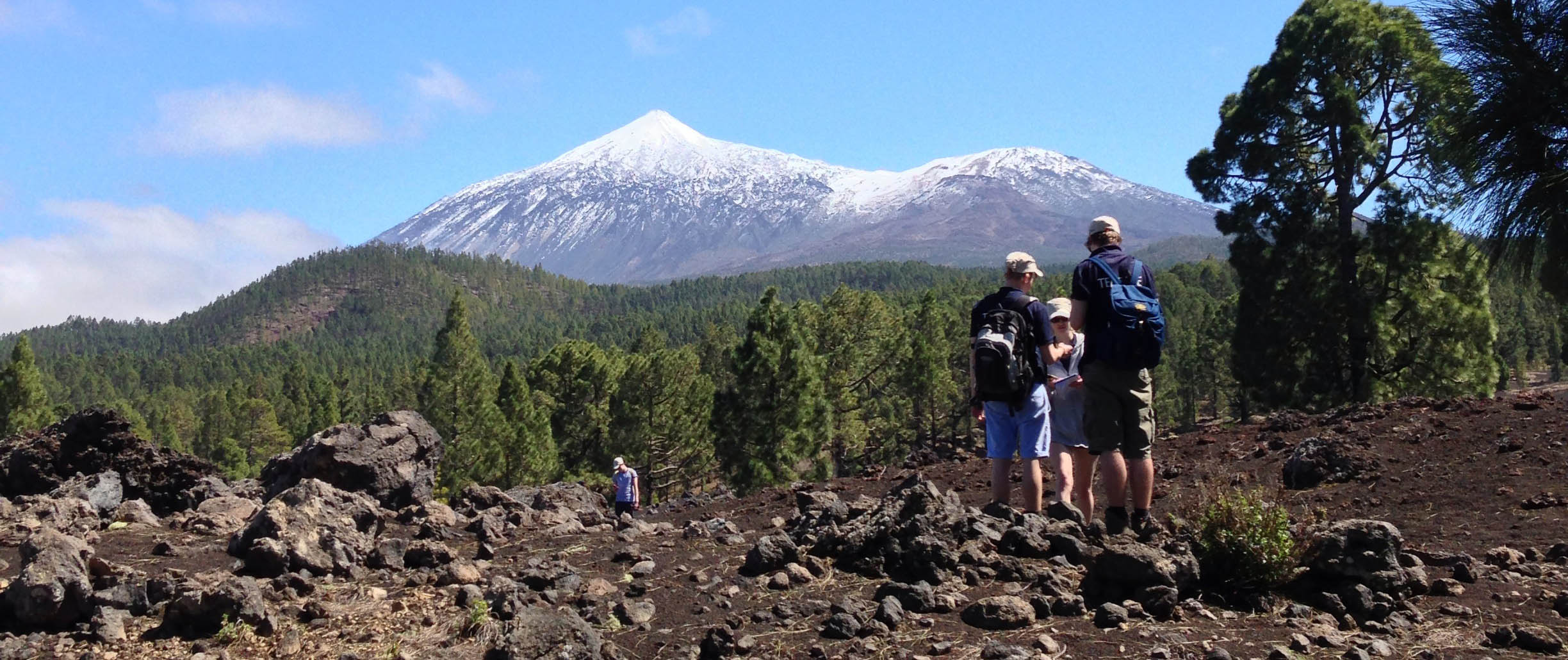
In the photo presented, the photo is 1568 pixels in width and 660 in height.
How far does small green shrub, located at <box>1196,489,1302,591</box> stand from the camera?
15.0ft

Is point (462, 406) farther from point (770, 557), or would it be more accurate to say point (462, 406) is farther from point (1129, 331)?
point (1129, 331)

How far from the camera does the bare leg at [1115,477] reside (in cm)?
568

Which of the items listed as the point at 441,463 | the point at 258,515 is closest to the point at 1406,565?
the point at 258,515

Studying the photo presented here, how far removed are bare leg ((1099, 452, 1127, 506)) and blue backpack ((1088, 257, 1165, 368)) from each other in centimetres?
53

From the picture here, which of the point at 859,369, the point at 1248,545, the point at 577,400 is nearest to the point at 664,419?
the point at 577,400

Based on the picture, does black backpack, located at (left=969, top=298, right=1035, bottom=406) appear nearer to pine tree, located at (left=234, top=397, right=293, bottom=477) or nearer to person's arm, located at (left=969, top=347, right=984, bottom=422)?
person's arm, located at (left=969, top=347, right=984, bottom=422)

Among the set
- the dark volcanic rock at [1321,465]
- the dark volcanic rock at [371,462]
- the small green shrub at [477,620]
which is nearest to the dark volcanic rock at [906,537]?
the small green shrub at [477,620]

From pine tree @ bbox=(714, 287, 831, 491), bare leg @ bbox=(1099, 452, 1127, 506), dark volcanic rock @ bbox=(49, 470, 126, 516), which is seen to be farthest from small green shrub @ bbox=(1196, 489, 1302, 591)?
pine tree @ bbox=(714, 287, 831, 491)

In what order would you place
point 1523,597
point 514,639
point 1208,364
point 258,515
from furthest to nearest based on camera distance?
point 1208,364, point 258,515, point 1523,597, point 514,639

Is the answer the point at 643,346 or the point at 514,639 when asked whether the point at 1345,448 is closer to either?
the point at 514,639

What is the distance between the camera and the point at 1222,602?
4.61 meters

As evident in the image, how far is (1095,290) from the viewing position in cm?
571

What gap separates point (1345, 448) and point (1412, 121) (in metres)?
11.6

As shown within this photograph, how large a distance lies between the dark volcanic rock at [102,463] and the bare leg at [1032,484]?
27.6 ft
